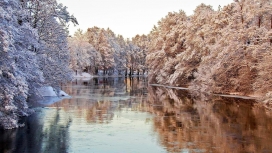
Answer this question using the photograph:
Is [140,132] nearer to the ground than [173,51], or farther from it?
nearer to the ground

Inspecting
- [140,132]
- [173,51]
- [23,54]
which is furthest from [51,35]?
[173,51]

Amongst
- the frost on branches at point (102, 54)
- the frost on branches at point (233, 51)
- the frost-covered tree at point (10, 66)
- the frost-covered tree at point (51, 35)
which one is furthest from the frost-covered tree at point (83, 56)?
the frost-covered tree at point (10, 66)

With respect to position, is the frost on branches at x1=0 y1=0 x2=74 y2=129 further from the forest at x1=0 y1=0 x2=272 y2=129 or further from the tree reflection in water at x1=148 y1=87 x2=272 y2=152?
the tree reflection in water at x1=148 y1=87 x2=272 y2=152

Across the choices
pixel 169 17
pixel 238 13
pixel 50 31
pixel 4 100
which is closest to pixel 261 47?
pixel 238 13

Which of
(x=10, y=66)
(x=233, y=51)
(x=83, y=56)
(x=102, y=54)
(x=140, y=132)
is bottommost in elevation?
(x=140, y=132)

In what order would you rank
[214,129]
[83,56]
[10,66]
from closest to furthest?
[10,66] < [214,129] < [83,56]

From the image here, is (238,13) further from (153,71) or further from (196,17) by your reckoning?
(153,71)

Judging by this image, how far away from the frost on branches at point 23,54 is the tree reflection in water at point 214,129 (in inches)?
264

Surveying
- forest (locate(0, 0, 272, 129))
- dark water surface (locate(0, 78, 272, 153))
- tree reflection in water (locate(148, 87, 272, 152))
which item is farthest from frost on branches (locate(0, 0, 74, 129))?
tree reflection in water (locate(148, 87, 272, 152))

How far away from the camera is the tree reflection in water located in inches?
540

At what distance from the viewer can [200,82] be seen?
154 ft

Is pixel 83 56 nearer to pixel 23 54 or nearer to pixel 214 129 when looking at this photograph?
pixel 23 54

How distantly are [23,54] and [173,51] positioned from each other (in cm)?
4452

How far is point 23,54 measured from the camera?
17812 mm
